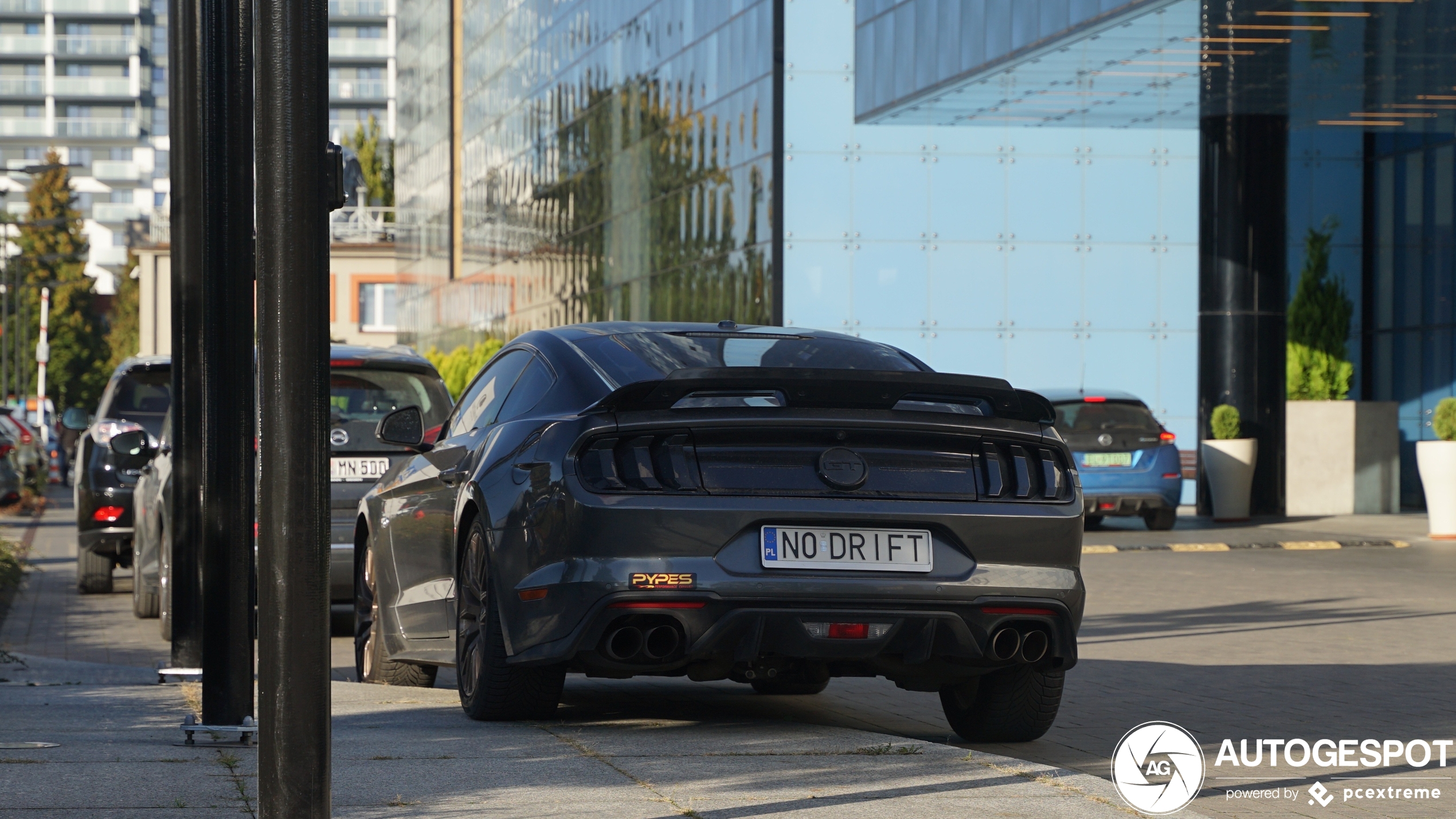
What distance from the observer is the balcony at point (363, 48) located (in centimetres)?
14500

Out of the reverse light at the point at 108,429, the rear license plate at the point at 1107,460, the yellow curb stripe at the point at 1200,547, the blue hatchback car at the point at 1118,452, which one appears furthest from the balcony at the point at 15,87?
the reverse light at the point at 108,429

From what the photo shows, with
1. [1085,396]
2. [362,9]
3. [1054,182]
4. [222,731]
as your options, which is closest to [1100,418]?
[1085,396]

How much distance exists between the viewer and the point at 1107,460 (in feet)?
69.1

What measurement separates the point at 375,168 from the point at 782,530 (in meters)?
93.9

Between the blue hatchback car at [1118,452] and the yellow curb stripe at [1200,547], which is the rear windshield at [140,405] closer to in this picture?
the yellow curb stripe at [1200,547]

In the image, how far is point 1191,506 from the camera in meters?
27.9

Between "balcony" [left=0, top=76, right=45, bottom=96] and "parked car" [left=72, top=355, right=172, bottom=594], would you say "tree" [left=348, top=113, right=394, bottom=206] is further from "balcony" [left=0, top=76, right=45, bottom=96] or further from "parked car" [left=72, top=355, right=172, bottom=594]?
"parked car" [left=72, top=355, right=172, bottom=594]

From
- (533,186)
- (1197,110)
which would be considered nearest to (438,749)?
(1197,110)

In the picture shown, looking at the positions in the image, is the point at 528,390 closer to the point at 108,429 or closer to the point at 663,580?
the point at 663,580

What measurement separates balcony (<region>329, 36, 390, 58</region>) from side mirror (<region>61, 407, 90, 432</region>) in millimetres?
132491

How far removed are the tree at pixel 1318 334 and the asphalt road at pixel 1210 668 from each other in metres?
7.32

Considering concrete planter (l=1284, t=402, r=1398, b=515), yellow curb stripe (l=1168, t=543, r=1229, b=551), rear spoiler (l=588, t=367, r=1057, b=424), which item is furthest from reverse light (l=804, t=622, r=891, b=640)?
concrete planter (l=1284, t=402, r=1398, b=515)

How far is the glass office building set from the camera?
21.3m

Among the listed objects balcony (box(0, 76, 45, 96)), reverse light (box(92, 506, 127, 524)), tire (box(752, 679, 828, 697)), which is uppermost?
balcony (box(0, 76, 45, 96))
